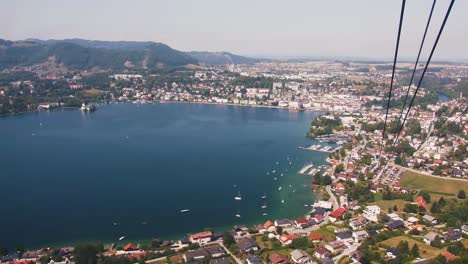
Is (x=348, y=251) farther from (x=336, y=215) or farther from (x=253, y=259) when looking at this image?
(x=253, y=259)

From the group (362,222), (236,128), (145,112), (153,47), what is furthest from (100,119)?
(153,47)

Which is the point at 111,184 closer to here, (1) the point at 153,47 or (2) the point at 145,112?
(2) the point at 145,112

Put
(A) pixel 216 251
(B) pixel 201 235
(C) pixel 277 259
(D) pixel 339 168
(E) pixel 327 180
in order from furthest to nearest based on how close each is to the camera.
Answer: (D) pixel 339 168
(E) pixel 327 180
(B) pixel 201 235
(A) pixel 216 251
(C) pixel 277 259

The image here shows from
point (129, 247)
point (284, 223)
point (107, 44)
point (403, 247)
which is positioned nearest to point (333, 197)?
point (284, 223)

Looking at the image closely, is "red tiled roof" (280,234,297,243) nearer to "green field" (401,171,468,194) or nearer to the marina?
"green field" (401,171,468,194)

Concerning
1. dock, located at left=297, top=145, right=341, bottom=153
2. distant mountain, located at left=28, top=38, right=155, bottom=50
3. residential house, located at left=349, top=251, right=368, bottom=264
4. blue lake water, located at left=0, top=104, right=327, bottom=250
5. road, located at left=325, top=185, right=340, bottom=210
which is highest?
distant mountain, located at left=28, top=38, right=155, bottom=50

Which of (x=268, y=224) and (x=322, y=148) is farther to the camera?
(x=322, y=148)

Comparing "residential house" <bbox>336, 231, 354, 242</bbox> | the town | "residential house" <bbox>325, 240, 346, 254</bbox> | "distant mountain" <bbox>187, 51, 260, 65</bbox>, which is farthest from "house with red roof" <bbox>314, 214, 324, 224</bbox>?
"distant mountain" <bbox>187, 51, 260, 65</bbox>
